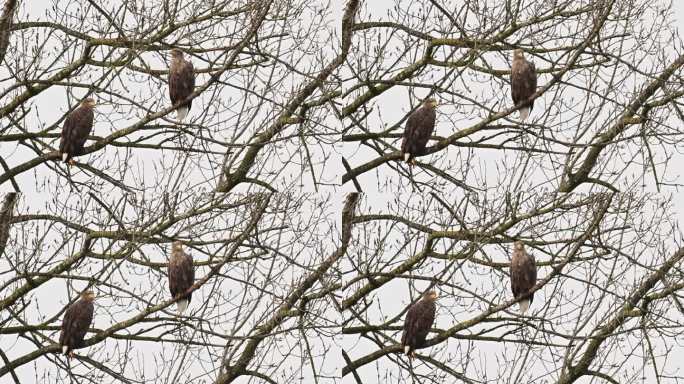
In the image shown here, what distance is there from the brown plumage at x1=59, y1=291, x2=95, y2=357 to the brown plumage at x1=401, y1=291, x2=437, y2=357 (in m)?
2.66

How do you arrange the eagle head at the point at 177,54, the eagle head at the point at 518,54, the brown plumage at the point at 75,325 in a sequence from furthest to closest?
1. the eagle head at the point at 518,54
2. the eagle head at the point at 177,54
3. the brown plumage at the point at 75,325

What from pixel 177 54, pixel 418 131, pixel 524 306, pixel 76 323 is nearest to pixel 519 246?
pixel 524 306

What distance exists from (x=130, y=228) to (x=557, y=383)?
3.78 meters

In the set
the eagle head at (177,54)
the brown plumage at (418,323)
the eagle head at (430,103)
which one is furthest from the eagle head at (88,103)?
the brown plumage at (418,323)

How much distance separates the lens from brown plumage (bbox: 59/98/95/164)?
10.9 m

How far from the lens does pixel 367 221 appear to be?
1083cm

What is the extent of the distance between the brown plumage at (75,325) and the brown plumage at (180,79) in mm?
1881

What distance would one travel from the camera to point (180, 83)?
11.1 m

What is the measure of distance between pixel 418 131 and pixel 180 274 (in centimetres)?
240

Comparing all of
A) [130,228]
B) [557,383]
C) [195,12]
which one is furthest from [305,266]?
[195,12]

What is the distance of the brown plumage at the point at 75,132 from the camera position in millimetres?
10922

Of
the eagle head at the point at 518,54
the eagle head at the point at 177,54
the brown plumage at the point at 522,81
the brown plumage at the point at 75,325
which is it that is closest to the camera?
the brown plumage at the point at 75,325

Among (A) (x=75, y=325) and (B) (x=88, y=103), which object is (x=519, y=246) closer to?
(A) (x=75, y=325)

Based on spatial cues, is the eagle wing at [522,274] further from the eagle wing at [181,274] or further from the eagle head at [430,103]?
the eagle wing at [181,274]
